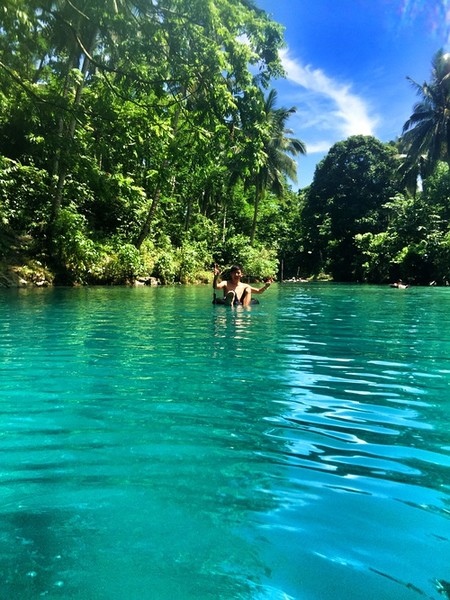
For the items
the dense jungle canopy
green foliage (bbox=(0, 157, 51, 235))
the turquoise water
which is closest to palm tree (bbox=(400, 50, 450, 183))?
the dense jungle canopy

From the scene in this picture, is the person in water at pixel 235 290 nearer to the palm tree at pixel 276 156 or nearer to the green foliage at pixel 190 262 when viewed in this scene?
the green foliage at pixel 190 262

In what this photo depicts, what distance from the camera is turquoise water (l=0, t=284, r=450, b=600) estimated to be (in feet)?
5.62

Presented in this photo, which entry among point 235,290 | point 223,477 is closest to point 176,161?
point 235,290

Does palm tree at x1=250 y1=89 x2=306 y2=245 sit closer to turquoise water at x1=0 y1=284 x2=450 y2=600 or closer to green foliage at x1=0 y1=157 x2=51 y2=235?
green foliage at x1=0 y1=157 x2=51 y2=235

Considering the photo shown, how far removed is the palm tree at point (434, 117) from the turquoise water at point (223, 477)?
33.3m

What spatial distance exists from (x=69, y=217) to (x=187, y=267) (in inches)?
336

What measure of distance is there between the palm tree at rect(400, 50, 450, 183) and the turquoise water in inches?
1313

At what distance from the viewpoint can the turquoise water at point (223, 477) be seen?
1713 millimetres

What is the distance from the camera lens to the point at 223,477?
2566 millimetres

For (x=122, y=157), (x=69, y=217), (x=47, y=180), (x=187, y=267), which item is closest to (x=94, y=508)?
(x=122, y=157)

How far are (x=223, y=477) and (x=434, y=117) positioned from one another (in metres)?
37.8

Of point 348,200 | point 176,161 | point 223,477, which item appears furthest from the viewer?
point 348,200

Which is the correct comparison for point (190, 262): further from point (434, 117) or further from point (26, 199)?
point (434, 117)

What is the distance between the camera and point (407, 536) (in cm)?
198
